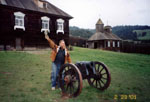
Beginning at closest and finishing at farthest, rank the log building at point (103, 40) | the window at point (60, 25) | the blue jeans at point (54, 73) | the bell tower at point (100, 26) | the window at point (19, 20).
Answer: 1. the blue jeans at point (54, 73)
2. the window at point (19, 20)
3. the window at point (60, 25)
4. the log building at point (103, 40)
5. the bell tower at point (100, 26)

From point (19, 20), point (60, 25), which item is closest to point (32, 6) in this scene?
point (19, 20)

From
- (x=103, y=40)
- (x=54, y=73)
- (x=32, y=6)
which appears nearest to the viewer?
(x=54, y=73)

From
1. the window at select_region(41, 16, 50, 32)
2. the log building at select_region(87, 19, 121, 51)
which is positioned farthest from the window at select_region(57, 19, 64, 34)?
the log building at select_region(87, 19, 121, 51)

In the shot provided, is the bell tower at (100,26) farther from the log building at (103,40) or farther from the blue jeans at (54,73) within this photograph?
the blue jeans at (54,73)

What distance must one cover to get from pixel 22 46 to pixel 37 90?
46.3ft

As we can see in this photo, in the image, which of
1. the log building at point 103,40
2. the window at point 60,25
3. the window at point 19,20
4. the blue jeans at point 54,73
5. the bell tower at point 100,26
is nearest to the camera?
the blue jeans at point 54,73

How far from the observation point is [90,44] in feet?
128

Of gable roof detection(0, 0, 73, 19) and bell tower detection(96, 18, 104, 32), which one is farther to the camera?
bell tower detection(96, 18, 104, 32)

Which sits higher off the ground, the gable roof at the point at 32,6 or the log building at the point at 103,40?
the gable roof at the point at 32,6

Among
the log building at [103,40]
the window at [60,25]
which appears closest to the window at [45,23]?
the window at [60,25]

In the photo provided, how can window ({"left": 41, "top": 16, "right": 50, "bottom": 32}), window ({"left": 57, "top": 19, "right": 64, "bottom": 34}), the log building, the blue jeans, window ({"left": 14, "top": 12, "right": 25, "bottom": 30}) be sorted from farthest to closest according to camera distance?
the log building < window ({"left": 57, "top": 19, "right": 64, "bottom": 34}) < window ({"left": 41, "top": 16, "right": 50, "bottom": 32}) < window ({"left": 14, "top": 12, "right": 25, "bottom": 30}) < the blue jeans

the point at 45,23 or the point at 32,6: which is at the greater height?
the point at 32,6

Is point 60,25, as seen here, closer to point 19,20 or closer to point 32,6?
point 32,6

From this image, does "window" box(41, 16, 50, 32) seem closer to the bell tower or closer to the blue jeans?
the blue jeans
